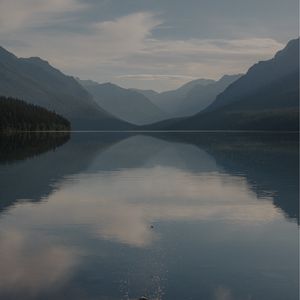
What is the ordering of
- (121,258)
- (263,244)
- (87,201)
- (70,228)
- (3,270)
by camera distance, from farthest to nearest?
1. (87,201)
2. (70,228)
3. (263,244)
4. (121,258)
5. (3,270)

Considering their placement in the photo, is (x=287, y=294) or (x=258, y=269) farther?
(x=258, y=269)

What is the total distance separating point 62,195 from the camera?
58625mm

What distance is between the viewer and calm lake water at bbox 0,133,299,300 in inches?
1070

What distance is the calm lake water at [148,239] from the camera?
2717 centimetres

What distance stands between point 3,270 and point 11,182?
4053 cm

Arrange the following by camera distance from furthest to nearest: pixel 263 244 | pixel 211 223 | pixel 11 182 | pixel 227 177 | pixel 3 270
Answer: pixel 227 177 → pixel 11 182 → pixel 211 223 → pixel 263 244 → pixel 3 270

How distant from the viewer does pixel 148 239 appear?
37406 mm

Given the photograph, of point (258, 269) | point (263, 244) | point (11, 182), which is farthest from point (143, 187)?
point (258, 269)

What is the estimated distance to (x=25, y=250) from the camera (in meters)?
33.9

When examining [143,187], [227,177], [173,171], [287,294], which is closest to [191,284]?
[287,294]

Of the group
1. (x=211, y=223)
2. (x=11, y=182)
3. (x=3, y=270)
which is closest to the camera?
(x=3, y=270)

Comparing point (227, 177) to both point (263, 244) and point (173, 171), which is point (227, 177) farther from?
point (263, 244)

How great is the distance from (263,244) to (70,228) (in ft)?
51.3

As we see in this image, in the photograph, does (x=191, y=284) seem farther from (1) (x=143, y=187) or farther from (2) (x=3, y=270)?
(1) (x=143, y=187)
